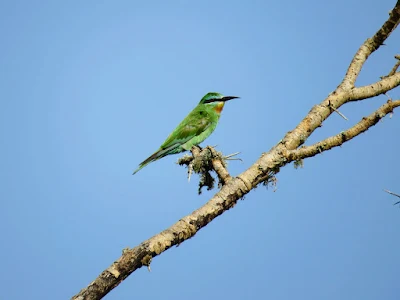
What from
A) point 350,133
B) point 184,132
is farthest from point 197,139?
point 350,133

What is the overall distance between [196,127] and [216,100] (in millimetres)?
794

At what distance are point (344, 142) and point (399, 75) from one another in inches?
71.8

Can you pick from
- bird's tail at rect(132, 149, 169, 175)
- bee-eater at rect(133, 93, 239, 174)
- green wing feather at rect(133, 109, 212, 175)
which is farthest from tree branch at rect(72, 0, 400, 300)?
green wing feather at rect(133, 109, 212, 175)

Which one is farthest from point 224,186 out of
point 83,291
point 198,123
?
point 198,123

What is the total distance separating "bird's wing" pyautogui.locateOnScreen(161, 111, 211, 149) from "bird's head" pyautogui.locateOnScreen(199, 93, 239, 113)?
263 mm

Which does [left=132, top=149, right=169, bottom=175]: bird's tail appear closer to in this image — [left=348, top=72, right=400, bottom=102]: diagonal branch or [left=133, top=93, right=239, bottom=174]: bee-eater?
[left=133, top=93, right=239, bottom=174]: bee-eater

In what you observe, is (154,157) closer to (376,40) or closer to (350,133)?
(376,40)

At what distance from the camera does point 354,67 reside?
7355 mm

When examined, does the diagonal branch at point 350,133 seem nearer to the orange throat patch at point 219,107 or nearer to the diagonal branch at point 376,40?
the diagonal branch at point 376,40

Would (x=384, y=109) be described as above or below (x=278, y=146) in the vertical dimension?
below

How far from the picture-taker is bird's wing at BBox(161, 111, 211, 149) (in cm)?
1176

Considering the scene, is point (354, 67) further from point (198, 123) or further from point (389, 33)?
point (198, 123)

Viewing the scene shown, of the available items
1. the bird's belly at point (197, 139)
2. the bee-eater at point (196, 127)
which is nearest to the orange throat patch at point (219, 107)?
the bee-eater at point (196, 127)

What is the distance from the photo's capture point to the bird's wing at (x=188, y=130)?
463 inches
